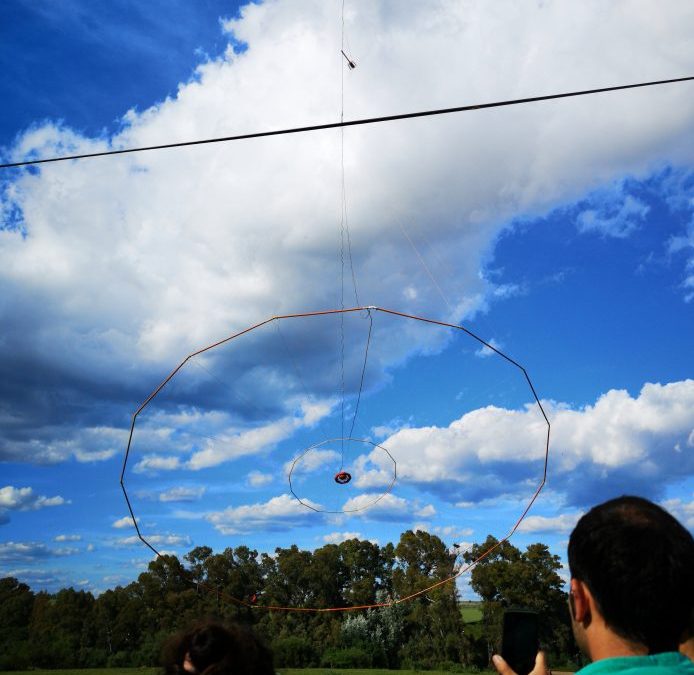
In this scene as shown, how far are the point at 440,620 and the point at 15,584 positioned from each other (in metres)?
48.7

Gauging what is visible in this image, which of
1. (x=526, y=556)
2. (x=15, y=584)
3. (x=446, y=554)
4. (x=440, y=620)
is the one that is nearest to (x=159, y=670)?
(x=446, y=554)

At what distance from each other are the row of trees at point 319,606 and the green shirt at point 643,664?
46.3 m

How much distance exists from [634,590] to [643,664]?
9.0 inches

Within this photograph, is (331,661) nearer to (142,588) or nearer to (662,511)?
(142,588)

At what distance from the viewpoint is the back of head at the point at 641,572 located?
7.90 feet

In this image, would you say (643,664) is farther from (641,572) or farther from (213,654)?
(213,654)

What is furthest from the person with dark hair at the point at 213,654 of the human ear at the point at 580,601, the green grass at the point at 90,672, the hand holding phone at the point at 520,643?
the green grass at the point at 90,672

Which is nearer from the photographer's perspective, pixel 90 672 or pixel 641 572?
pixel 641 572

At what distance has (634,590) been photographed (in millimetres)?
2418

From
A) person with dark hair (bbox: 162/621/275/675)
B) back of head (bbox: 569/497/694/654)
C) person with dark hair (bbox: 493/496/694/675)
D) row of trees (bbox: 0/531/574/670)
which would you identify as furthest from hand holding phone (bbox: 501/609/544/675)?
row of trees (bbox: 0/531/574/670)

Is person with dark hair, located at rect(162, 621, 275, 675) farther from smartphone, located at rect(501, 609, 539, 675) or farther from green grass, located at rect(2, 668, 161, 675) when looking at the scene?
green grass, located at rect(2, 668, 161, 675)

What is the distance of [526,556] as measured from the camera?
57.9 m

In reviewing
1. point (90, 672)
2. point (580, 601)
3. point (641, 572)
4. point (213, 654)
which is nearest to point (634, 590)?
point (641, 572)

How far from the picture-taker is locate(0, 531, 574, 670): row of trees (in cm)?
5394
